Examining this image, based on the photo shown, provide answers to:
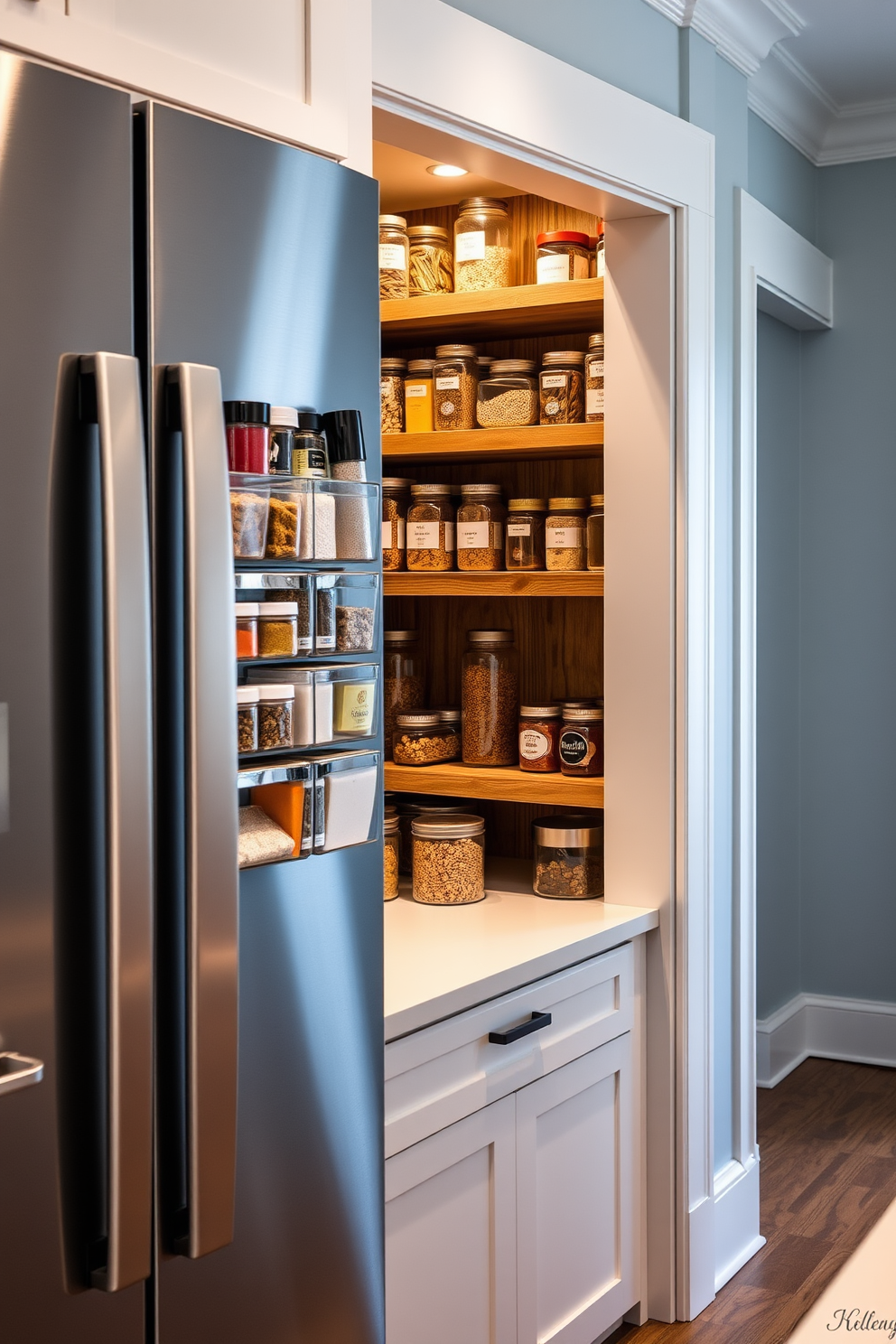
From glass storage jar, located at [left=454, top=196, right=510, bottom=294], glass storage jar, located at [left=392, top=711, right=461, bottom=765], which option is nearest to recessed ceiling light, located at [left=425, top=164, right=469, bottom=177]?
glass storage jar, located at [left=454, top=196, right=510, bottom=294]

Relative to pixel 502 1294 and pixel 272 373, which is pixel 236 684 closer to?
pixel 272 373

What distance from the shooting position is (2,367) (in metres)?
0.99

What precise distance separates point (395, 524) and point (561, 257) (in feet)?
2.12

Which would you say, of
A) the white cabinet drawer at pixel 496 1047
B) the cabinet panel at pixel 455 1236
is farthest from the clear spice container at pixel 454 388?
the cabinet panel at pixel 455 1236

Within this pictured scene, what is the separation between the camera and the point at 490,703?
110 inches

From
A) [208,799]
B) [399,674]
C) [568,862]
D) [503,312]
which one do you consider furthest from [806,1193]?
[208,799]

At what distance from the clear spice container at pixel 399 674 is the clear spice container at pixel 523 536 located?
1.10 feet

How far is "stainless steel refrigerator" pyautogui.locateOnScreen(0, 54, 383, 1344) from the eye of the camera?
1.02 meters

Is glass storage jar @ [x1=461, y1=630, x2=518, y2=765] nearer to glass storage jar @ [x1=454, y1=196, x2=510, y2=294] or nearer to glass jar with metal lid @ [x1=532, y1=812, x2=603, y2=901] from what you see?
glass jar with metal lid @ [x1=532, y1=812, x2=603, y2=901]

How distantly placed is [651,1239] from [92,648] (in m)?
2.08

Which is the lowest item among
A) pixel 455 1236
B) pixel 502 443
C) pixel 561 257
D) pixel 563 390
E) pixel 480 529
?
pixel 455 1236

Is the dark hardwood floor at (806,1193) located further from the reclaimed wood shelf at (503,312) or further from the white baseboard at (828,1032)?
the reclaimed wood shelf at (503,312)

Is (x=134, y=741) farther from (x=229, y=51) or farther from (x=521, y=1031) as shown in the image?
(x=521, y=1031)

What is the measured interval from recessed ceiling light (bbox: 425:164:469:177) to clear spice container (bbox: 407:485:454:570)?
2.08ft
